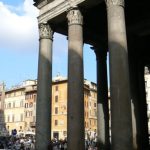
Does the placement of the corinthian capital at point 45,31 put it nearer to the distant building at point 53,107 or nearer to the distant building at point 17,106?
the distant building at point 53,107

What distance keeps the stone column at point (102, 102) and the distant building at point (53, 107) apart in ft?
176

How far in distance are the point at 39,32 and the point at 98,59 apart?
533 cm

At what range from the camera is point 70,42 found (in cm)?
1838

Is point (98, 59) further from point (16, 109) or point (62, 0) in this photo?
point (16, 109)

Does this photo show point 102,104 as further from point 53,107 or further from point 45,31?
point 53,107

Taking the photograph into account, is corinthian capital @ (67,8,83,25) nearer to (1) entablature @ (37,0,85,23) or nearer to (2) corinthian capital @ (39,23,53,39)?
(1) entablature @ (37,0,85,23)

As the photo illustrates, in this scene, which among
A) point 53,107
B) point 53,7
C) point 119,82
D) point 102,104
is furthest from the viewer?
point 53,107

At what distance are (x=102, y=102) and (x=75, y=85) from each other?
275 inches

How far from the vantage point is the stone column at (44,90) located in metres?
19.5

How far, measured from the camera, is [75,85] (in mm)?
17672

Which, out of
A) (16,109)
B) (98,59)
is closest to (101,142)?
(98,59)

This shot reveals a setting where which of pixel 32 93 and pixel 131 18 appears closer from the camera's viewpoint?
pixel 131 18

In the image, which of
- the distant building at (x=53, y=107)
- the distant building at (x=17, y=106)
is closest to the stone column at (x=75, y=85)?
the distant building at (x=53, y=107)

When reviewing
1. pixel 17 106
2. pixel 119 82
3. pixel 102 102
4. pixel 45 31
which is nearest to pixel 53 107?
pixel 17 106
